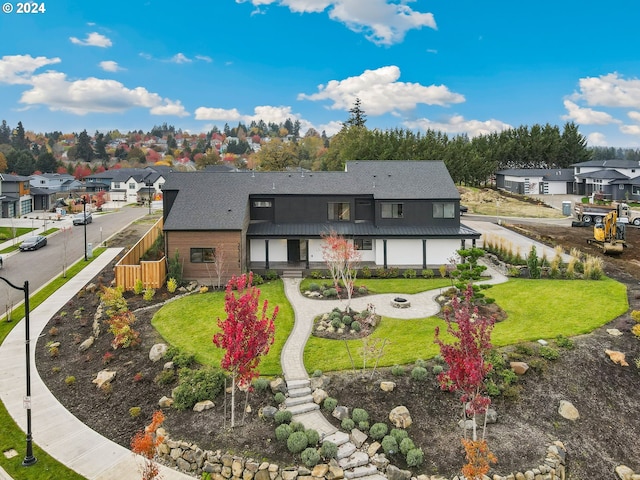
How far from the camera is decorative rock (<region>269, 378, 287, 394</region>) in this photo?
52.0 feet

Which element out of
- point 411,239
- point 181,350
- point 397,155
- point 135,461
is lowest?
point 135,461

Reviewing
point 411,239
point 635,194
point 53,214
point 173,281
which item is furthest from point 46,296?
point 635,194

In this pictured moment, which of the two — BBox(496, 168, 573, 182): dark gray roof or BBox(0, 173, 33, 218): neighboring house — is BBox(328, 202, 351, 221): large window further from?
BBox(496, 168, 573, 182): dark gray roof

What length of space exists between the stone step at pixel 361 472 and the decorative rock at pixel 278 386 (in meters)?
4.14

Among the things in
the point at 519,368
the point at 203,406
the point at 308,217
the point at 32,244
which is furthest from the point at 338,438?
the point at 32,244

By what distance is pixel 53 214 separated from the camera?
68.0 metres

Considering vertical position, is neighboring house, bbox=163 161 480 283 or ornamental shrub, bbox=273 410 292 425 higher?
neighboring house, bbox=163 161 480 283

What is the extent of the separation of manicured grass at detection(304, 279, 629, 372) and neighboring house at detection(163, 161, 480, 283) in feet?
21.4

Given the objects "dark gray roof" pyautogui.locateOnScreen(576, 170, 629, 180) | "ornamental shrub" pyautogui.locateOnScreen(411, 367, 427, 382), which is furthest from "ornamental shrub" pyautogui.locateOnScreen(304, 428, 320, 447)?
"dark gray roof" pyautogui.locateOnScreen(576, 170, 629, 180)

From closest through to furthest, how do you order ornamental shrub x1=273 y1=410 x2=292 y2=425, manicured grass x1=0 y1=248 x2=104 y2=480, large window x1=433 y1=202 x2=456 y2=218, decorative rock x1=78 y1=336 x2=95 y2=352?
manicured grass x1=0 y1=248 x2=104 y2=480, ornamental shrub x1=273 y1=410 x2=292 y2=425, decorative rock x1=78 y1=336 x2=95 y2=352, large window x1=433 y1=202 x2=456 y2=218

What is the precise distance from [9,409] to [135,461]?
6500 millimetres

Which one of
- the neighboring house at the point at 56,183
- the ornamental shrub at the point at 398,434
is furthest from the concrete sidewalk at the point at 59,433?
the neighboring house at the point at 56,183

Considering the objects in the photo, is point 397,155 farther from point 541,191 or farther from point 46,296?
point 46,296

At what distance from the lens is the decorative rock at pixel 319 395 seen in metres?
15.4
